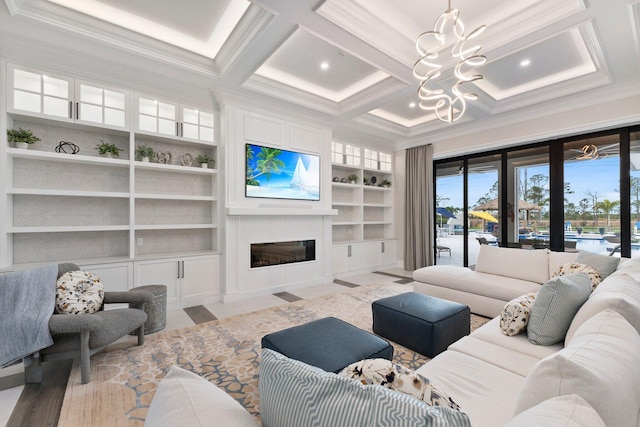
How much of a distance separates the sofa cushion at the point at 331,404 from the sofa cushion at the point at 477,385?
82cm

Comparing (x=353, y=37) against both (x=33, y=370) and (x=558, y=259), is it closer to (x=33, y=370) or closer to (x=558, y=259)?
(x=558, y=259)

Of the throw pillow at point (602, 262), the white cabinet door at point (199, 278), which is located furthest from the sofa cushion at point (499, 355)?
the white cabinet door at point (199, 278)

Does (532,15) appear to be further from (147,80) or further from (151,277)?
(151,277)

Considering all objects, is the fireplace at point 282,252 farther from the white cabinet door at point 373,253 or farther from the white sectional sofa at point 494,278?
the white sectional sofa at point 494,278

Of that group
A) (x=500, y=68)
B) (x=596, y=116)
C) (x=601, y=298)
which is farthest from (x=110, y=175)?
(x=596, y=116)

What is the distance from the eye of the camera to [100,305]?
8.65ft

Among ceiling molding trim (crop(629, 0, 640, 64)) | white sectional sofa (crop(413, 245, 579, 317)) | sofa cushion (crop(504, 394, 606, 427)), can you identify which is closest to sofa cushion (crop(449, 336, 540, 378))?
sofa cushion (crop(504, 394, 606, 427))

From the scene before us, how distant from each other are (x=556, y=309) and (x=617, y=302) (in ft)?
1.50

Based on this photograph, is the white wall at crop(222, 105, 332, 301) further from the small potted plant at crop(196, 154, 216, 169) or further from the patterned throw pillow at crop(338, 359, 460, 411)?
the patterned throw pillow at crop(338, 359, 460, 411)

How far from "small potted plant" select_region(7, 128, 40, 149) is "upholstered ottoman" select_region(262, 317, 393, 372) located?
133 inches

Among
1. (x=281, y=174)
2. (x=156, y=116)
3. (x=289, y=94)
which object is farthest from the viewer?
(x=281, y=174)

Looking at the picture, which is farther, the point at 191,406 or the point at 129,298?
the point at 129,298

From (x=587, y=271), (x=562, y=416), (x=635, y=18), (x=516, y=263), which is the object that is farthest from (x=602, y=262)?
(x=562, y=416)

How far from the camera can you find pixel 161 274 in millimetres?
3711
